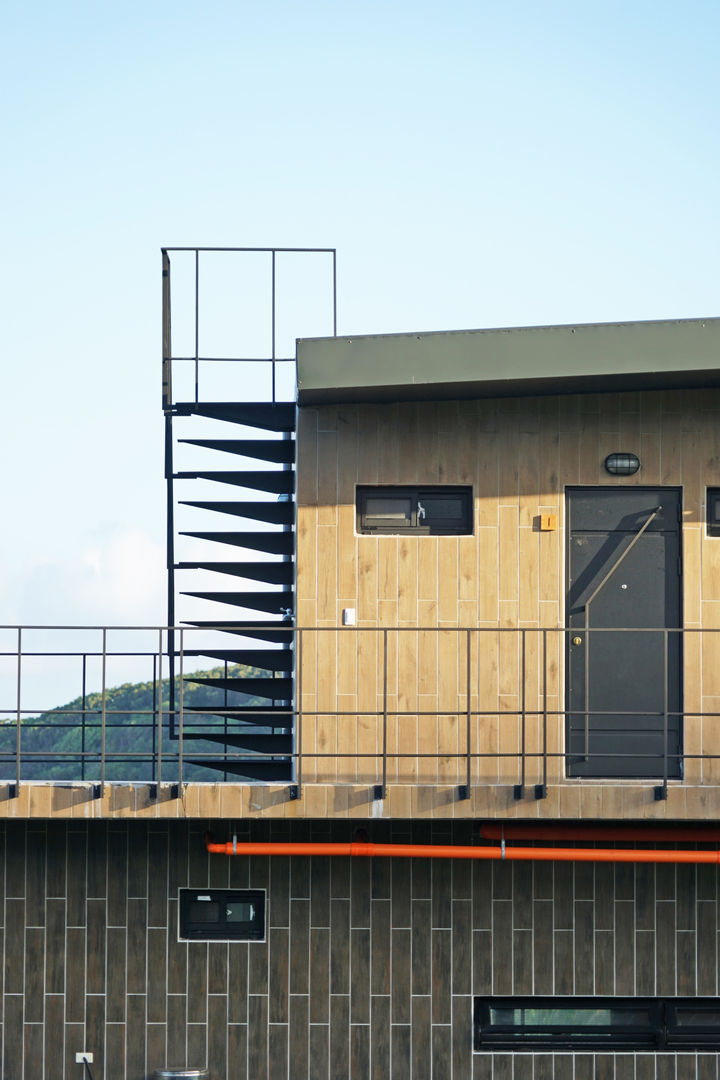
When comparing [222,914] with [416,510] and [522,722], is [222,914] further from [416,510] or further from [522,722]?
[416,510]

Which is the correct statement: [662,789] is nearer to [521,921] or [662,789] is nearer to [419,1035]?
[521,921]

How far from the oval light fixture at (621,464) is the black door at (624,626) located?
→ 0.48 ft

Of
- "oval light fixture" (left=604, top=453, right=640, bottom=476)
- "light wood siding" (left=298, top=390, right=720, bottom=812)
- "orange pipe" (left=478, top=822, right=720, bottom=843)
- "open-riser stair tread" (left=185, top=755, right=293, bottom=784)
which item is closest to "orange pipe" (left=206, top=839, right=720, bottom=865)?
"orange pipe" (left=478, top=822, right=720, bottom=843)

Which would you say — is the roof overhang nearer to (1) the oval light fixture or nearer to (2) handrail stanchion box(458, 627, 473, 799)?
(1) the oval light fixture

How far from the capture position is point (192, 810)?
29.8ft

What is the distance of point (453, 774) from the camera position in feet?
32.4

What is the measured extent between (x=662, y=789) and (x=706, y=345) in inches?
131

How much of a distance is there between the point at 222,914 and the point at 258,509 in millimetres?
3292

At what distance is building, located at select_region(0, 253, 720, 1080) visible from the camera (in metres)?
9.62

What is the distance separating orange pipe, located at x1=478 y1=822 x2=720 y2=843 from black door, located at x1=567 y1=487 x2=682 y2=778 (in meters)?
0.59

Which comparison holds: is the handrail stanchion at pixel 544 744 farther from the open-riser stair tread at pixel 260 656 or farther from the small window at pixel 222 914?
the small window at pixel 222 914

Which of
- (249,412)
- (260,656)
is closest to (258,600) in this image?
(260,656)

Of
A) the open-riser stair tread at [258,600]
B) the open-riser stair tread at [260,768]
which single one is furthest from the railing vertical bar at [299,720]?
the open-riser stair tread at [260,768]

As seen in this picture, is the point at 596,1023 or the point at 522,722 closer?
the point at 522,722
